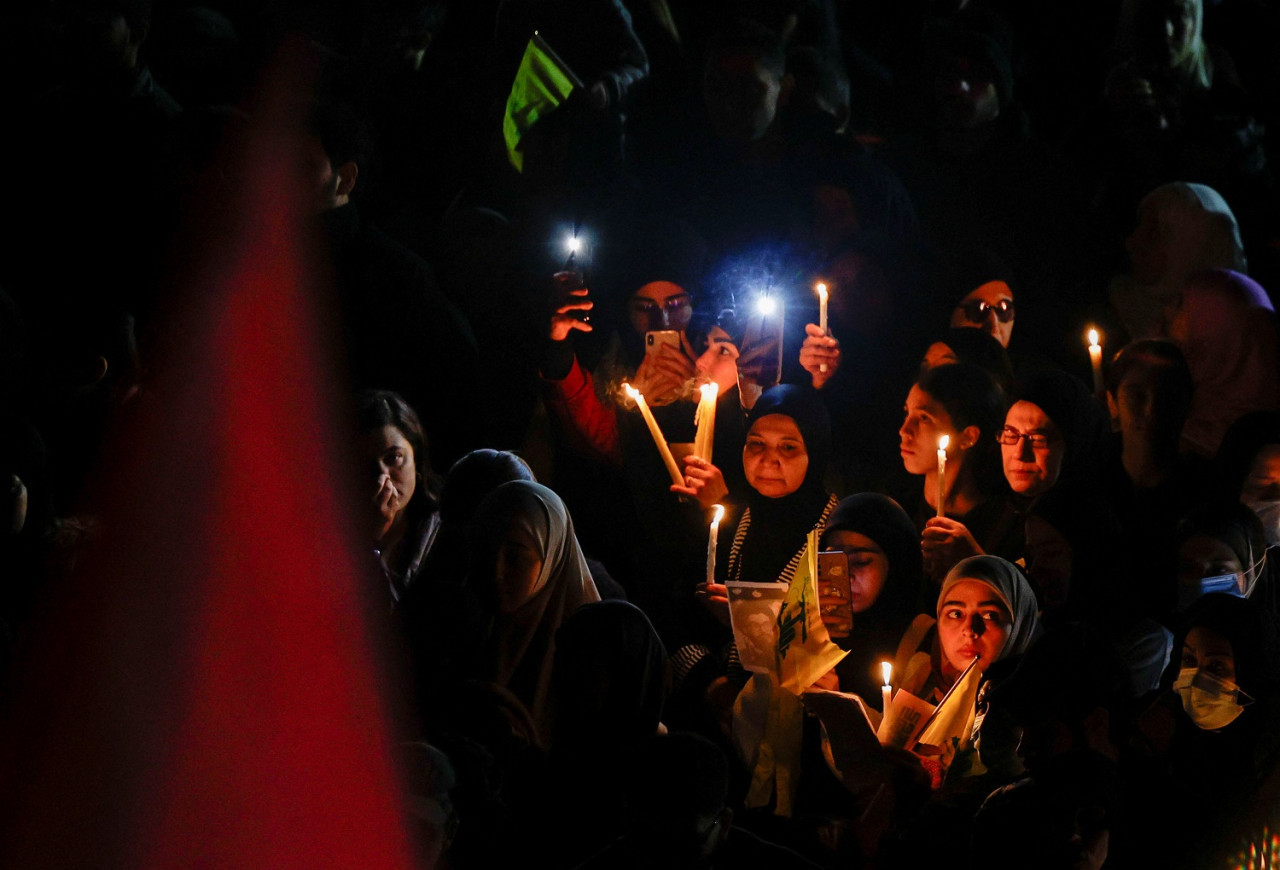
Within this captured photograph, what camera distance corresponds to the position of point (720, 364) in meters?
5.31

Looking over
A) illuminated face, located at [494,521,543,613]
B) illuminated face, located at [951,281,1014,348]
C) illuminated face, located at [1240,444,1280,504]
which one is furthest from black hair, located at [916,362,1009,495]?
illuminated face, located at [494,521,543,613]

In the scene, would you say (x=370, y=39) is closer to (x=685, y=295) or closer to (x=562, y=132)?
(x=562, y=132)

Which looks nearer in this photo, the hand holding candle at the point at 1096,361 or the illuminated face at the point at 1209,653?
the illuminated face at the point at 1209,653

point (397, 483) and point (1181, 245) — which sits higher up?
point (1181, 245)

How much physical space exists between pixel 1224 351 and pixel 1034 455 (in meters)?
1.18

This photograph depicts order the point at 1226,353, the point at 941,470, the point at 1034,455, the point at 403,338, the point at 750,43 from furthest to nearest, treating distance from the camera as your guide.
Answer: the point at 750,43 → the point at 1226,353 → the point at 403,338 → the point at 1034,455 → the point at 941,470

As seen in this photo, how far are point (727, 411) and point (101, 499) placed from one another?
208 cm

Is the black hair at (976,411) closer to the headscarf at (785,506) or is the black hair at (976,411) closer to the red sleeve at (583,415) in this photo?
the headscarf at (785,506)

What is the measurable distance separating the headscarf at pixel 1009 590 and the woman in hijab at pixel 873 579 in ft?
0.83

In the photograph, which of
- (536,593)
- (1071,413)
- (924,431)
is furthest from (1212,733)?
(536,593)

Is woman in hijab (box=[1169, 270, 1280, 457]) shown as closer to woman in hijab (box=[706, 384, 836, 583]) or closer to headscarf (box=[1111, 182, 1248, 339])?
headscarf (box=[1111, 182, 1248, 339])

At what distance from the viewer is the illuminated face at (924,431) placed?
4.99 metres

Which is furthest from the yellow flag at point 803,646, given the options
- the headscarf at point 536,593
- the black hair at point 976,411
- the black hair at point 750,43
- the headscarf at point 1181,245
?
the black hair at point 750,43

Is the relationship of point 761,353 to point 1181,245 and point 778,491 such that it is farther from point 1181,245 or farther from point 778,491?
point 1181,245
